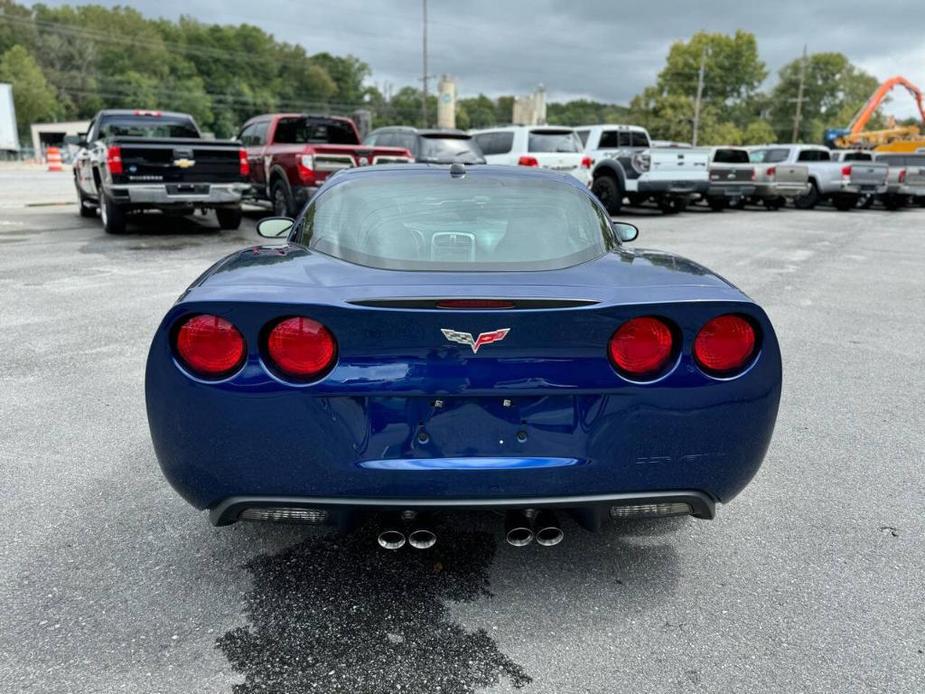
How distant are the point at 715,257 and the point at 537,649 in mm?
10385

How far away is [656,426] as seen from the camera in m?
2.37

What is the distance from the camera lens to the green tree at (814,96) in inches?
4218

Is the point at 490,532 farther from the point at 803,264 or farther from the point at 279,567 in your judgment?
the point at 803,264

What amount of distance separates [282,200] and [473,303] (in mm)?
11673

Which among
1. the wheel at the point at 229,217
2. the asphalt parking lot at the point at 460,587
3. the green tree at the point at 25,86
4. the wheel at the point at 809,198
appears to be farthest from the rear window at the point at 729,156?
the green tree at the point at 25,86

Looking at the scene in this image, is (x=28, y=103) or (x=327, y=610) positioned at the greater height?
(x=28, y=103)

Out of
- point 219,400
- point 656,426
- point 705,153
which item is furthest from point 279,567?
point 705,153

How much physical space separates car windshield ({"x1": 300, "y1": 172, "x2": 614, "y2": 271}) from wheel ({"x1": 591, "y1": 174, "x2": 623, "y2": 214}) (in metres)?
15.5

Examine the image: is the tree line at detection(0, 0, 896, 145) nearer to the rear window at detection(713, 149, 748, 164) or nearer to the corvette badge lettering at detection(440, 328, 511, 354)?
the rear window at detection(713, 149, 748, 164)

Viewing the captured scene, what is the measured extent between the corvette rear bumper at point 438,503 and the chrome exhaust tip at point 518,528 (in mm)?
→ 238

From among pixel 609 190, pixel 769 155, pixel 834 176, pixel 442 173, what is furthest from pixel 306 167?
pixel 834 176

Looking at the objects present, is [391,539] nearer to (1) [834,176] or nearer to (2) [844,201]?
(1) [834,176]

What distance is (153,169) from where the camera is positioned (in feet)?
37.3

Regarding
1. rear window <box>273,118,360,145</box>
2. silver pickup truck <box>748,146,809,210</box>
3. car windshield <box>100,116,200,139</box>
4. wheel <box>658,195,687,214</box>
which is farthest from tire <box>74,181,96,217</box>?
silver pickup truck <box>748,146,809,210</box>
